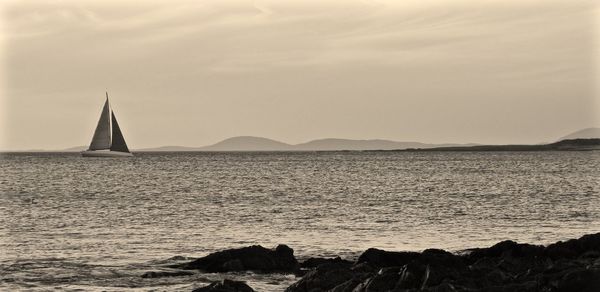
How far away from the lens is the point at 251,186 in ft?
286

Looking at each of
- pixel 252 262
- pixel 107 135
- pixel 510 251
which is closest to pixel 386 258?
pixel 510 251

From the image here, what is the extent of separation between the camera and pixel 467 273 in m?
21.6

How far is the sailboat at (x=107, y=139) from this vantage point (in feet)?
582

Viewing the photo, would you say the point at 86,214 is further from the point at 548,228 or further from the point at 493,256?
the point at 493,256

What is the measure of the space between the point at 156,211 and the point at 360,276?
3466 cm

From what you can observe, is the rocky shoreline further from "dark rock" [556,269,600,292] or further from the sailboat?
the sailboat

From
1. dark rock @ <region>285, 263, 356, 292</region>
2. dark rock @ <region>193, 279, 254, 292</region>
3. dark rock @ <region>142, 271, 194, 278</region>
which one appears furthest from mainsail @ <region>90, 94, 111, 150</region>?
dark rock @ <region>193, 279, 254, 292</region>

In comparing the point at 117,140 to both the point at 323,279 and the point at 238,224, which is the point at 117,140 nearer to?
the point at 238,224

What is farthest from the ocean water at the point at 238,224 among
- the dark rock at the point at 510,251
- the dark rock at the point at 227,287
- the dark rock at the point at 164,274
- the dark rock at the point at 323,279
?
the dark rock at the point at 510,251

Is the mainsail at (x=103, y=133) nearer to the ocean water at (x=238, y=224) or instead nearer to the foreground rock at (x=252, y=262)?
the ocean water at (x=238, y=224)

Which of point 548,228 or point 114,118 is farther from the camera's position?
point 114,118

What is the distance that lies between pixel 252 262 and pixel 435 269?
8.37 m

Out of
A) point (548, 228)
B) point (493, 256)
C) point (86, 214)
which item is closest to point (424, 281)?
point (493, 256)

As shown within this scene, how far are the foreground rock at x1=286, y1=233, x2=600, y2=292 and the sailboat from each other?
153m
